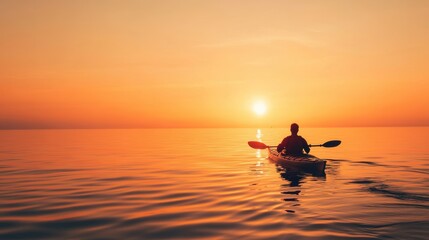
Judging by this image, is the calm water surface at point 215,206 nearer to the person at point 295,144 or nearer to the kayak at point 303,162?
the kayak at point 303,162

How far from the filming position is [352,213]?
32.2 feet

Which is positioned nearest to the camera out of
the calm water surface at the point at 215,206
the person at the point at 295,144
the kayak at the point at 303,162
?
the calm water surface at the point at 215,206

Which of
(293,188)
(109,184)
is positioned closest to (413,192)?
(293,188)

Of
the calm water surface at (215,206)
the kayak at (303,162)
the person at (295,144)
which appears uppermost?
the person at (295,144)

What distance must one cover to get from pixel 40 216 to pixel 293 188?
380 inches

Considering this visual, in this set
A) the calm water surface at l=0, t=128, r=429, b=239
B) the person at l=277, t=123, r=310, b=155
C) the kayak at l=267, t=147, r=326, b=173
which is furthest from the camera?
the person at l=277, t=123, r=310, b=155

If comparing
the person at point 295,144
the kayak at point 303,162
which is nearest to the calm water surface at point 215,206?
the kayak at point 303,162

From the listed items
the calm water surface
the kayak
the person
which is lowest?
the calm water surface

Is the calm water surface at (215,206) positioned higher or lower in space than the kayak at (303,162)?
lower

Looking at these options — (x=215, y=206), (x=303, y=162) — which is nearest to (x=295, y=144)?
(x=303, y=162)

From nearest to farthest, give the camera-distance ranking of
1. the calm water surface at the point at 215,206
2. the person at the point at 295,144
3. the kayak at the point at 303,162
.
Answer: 1. the calm water surface at the point at 215,206
2. the kayak at the point at 303,162
3. the person at the point at 295,144

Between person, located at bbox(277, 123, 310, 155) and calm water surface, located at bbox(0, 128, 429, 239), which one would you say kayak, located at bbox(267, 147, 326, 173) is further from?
calm water surface, located at bbox(0, 128, 429, 239)

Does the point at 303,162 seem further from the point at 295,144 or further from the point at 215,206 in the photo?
the point at 215,206

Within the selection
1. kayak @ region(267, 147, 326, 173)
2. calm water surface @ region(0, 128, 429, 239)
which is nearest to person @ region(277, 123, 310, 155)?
kayak @ region(267, 147, 326, 173)
